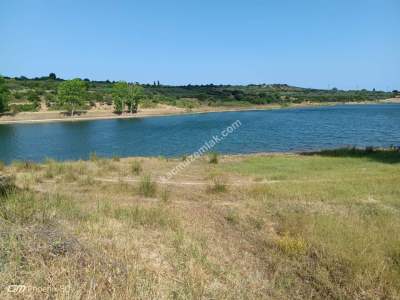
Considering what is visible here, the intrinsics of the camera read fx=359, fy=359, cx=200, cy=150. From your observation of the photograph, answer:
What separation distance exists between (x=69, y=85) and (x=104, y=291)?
3770 inches

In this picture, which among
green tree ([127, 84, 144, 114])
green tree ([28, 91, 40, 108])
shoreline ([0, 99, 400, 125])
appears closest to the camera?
shoreline ([0, 99, 400, 125])

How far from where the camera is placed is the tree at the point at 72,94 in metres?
91.7

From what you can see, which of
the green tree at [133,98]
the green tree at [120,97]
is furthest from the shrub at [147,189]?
the green tree at [133,98]

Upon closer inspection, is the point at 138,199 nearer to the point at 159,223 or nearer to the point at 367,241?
the point at 159,223

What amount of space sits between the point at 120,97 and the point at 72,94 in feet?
45.6

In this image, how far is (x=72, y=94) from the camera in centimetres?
9256

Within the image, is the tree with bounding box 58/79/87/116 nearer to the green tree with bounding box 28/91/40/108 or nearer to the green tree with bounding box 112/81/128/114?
the green tree with bounding box 28/91/40/108

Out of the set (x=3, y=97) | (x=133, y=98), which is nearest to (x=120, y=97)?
(x=133, y=98)

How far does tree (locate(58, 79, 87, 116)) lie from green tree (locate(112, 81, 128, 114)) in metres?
9.19

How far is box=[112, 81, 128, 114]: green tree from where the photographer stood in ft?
332

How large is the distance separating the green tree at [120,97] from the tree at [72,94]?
30.1 feet
